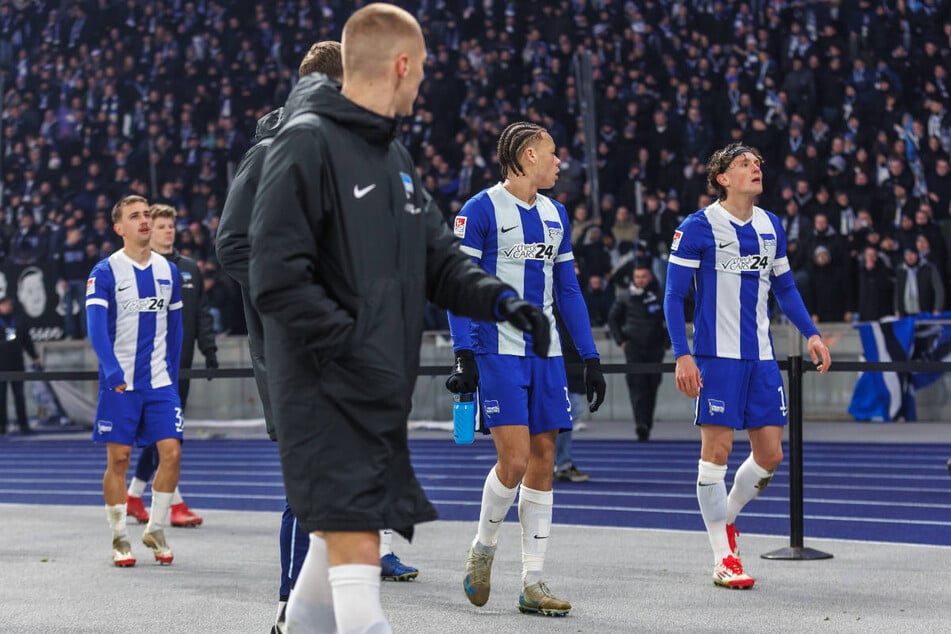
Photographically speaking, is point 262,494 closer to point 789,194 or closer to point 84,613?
point 84,613

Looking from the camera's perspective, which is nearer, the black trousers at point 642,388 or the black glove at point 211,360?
the black glove at point 211,360

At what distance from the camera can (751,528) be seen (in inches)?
→ 350

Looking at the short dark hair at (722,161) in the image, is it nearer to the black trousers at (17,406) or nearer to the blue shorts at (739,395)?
the blue shorts at (739,395)

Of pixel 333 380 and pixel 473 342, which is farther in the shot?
pixel 473 342

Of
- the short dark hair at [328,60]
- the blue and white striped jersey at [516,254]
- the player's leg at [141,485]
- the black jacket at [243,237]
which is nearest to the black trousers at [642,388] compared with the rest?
the player's leg at [141,485]

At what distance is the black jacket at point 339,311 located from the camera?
129 inches

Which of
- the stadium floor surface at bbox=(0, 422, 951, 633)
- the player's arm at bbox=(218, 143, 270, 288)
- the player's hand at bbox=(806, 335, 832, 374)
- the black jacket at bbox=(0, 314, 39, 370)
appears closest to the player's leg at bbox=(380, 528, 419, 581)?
the stadium floor surface at bbox=(0, 422, 951, 633)

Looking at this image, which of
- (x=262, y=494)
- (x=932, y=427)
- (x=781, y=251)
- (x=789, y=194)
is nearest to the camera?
(x=781, y=251)

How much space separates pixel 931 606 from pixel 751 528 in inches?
117

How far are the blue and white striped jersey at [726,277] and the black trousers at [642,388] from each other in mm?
8973

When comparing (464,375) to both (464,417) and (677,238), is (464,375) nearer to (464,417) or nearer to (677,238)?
(464,417)

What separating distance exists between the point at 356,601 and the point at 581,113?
16.6 meters

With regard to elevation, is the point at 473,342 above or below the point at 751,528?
above

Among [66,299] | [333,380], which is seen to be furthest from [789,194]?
[333,380]
